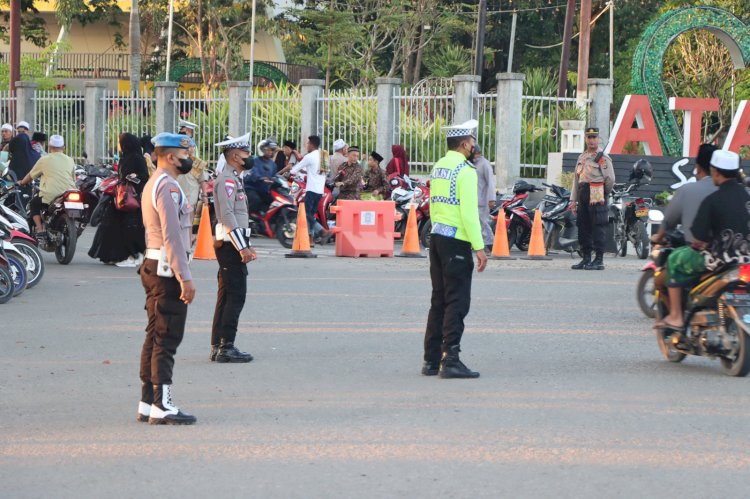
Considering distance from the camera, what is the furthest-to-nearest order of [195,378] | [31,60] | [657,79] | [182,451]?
[31,60] → [657,79] → [195,378] → [182,451]

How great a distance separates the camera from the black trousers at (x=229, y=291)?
33.0 feet

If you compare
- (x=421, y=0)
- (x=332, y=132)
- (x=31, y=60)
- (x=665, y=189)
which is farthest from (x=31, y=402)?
(x=421, y=0)

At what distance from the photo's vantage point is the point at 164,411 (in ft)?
25.1

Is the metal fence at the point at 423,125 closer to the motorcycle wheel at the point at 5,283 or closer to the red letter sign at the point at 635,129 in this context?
the red letter sign at the point at 635,129

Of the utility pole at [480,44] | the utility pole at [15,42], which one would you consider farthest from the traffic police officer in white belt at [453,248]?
the utility pole at [480,44]

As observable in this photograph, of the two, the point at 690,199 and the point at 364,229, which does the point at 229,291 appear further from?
the point at 364,229

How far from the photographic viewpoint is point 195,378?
367 inches

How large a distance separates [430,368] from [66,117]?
1083 inches

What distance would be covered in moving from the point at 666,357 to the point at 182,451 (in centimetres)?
450

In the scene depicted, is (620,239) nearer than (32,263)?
No

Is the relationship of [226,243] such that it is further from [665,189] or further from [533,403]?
[665,189]

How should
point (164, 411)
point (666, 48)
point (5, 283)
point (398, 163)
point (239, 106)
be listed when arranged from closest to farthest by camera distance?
point (164, 411), point (5, 283), point (398, 163), point (666, 48), point (239, 106)

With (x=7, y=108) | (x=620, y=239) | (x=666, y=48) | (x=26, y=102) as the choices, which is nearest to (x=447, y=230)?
(x=620, y=239)

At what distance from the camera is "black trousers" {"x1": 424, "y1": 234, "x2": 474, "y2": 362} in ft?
30.7
